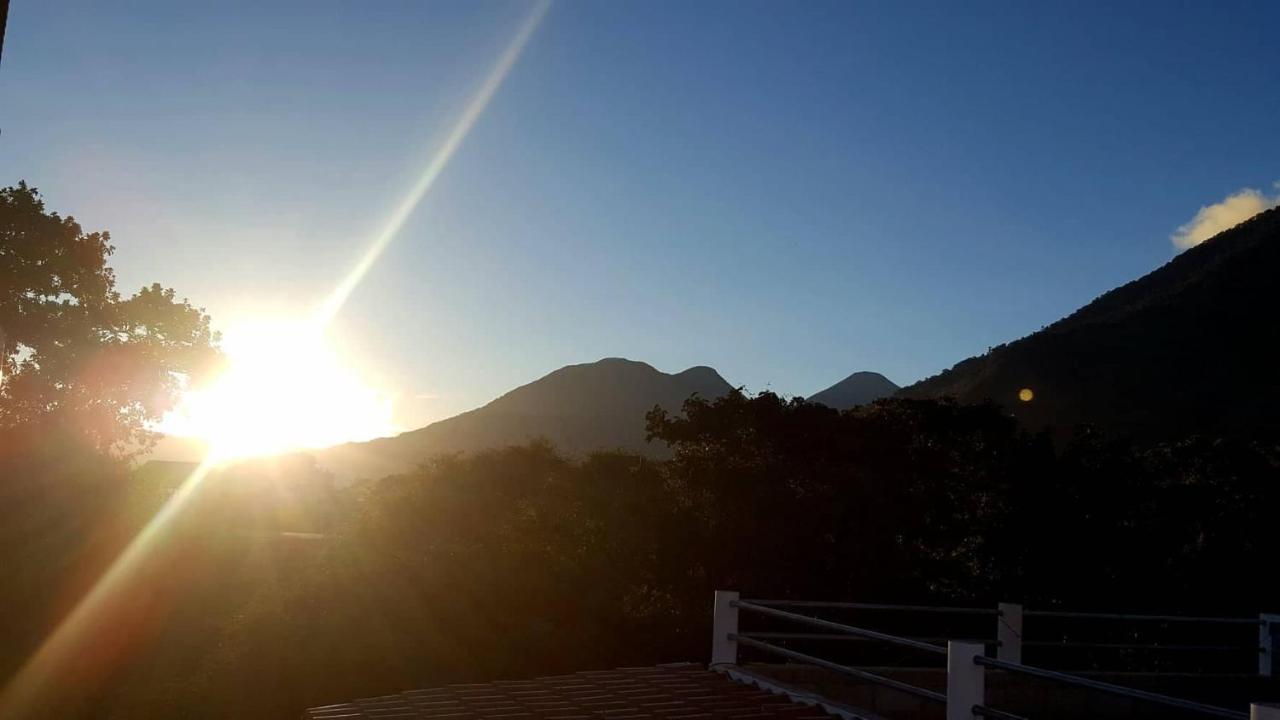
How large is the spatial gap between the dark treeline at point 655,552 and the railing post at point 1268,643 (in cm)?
890

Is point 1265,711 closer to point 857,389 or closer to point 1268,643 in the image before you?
point 1268,643

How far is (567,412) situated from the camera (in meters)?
137

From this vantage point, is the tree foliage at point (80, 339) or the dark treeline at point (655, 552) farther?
the tree foliage at point (80, 339)

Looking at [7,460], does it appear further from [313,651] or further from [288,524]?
[288,524]

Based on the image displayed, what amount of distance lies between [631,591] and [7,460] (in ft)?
46.7

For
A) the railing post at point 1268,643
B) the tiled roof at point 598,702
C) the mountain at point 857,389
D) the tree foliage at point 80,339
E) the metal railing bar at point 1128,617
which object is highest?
the mountain at point 857,389

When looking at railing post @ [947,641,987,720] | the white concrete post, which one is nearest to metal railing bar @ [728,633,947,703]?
railing post @ [947,641,987,720]

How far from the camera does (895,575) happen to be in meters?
22.4

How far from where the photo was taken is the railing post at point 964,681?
6.13 meters

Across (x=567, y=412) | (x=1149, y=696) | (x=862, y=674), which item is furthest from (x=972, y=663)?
(x=567, y=412)

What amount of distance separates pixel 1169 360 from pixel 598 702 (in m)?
49.7

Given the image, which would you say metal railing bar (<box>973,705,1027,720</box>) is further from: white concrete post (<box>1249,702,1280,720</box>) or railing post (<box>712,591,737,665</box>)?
railing post (<box>712,591,737,665</box>)

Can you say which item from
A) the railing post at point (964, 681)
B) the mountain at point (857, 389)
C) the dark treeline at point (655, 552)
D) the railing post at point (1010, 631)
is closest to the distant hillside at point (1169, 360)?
the dark treeline at point (655, 552)

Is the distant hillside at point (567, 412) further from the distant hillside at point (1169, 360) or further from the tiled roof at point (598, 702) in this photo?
the tiled roof at point (598, 702)
